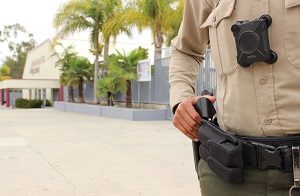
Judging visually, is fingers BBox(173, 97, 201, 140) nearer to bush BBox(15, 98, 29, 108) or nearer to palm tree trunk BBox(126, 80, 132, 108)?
palm tree trunk BBox(126, 80, 132, 108)

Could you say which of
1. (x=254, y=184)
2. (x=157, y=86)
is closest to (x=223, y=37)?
(x=254, y=184)

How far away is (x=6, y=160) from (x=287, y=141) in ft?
19.0

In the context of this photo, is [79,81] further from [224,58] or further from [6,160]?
[224,58]

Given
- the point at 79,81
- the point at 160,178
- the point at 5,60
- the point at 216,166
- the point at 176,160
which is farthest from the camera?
the point at 5,60

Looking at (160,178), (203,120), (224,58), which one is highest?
(224,58)

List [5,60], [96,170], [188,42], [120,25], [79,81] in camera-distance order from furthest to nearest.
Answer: [5,60] < [79,81] < [120,25] < [96,170] < [188,42]

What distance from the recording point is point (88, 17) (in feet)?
67.3

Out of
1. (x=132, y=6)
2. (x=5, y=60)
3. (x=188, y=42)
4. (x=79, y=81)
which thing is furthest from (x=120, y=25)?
(x=5, y=60)

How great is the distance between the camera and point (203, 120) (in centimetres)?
146

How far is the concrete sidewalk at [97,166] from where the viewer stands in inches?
179

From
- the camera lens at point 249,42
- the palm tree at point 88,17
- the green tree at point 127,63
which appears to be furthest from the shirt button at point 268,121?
the palm tree at point 88,17

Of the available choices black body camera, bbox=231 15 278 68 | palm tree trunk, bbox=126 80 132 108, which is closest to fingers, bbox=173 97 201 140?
black body camera, bbox=231 15 278 68

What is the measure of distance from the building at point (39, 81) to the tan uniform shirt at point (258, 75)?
2879 cm

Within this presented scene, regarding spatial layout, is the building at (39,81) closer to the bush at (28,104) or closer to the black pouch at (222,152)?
the bush at (28,104)
